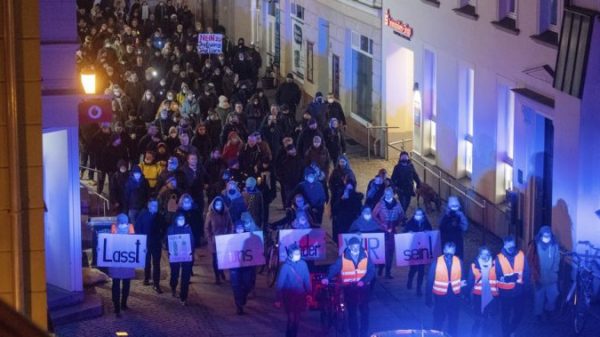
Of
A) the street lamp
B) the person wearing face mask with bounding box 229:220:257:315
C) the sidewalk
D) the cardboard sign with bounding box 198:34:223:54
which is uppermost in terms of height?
the street lamp

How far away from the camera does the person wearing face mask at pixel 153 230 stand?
21672mm

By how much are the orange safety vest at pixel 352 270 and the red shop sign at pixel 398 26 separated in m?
13.2

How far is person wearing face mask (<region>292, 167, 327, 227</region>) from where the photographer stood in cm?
2476

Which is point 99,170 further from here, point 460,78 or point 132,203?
point 460,78

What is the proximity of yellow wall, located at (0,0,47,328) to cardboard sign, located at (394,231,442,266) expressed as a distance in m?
8.83

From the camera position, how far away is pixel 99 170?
29125 mm

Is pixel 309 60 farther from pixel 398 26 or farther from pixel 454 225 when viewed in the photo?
pixel 454 225

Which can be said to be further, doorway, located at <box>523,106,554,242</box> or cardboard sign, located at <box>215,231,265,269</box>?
doorway, located at <box>523,106,554,242</box>

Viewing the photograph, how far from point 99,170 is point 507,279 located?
11914 millimetres

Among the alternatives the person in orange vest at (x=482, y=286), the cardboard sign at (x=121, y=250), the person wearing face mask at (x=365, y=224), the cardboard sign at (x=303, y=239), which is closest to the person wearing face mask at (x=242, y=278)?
the cardboard sign at (x=303, y=239)

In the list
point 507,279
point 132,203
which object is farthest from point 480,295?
point 132,203

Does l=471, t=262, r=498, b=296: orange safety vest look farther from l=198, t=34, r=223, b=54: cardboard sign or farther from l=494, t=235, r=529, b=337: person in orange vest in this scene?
l=198, t=34, r=223, b=54: cardboard sign

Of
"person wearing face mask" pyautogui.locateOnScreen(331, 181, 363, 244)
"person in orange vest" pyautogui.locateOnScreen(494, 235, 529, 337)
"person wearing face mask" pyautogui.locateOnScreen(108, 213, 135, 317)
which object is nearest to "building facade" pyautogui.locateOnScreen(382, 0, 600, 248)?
"person wearing face mask" pyautogui.locateOnScreen(331, 181, 363, 244)

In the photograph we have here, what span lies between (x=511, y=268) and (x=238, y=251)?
4.20 meters
